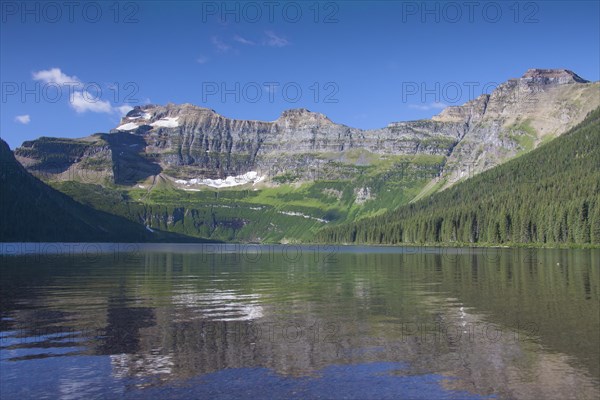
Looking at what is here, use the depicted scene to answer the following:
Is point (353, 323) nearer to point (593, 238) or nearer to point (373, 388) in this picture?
point (373, 388)

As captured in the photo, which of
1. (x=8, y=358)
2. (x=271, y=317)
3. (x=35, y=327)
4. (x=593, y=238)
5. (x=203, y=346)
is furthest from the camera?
(x=593, y=238)

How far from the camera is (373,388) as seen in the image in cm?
2186

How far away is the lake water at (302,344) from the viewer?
22.1 metres

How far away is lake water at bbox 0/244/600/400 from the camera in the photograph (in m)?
22.1

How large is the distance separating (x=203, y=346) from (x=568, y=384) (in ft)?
60.5

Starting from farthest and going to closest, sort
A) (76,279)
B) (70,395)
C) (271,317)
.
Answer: (76,279) → (271,317) → (70,395)

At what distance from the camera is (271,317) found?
39.5 metres

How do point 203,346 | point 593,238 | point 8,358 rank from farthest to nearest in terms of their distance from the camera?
point 593,238 < point 203,346 < point 8,358

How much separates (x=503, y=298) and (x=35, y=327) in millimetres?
39586

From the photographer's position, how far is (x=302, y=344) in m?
30.1

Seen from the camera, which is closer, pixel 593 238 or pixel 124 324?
pixel 124 324

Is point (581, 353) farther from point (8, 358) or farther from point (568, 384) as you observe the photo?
point (8, 358)

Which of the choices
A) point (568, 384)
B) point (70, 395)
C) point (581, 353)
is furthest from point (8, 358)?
point (581, 353)

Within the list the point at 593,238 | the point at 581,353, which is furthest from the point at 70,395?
the point at 593,238
